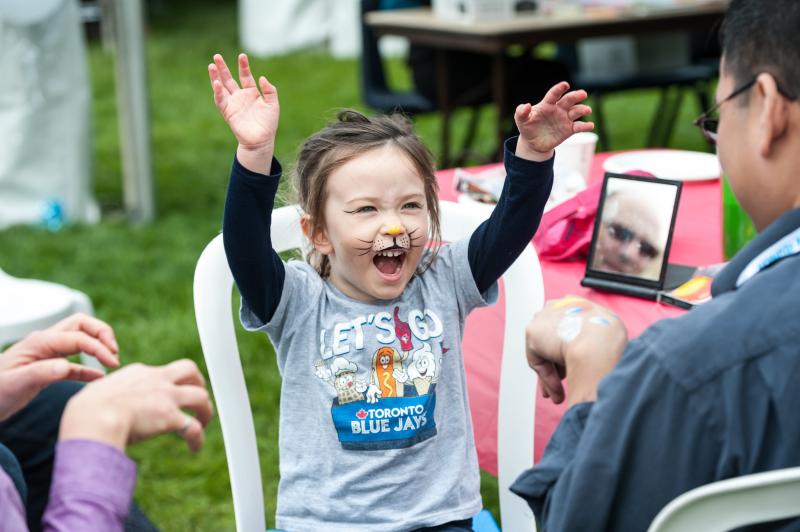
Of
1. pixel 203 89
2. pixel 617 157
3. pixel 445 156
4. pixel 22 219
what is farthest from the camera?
pixel 203 89

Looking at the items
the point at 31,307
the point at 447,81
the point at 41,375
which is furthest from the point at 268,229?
the point at 447,81

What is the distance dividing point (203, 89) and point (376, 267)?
8.37 meters

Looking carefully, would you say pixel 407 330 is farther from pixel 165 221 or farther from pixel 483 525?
pixel 165 221

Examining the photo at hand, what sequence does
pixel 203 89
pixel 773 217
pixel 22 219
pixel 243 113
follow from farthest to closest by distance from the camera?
pixel 203 89 < pixel 22 219 < pixel 243 113 < pixel 773 217

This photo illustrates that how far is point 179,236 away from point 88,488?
4557mm

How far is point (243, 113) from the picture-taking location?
1.53 metres

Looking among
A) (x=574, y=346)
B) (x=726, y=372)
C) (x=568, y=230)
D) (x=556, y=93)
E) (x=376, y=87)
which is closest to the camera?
(x=726, y=372)

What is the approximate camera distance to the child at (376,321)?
164 cm

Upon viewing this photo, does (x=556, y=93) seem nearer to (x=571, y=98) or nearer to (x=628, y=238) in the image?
(x=571, y=98)

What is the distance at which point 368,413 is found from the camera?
1658 mm

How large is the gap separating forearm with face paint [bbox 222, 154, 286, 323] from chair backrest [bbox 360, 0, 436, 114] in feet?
14.8

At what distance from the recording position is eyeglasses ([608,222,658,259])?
6.03 ft

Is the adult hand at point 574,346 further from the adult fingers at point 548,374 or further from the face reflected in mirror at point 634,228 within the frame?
the face reflected in mirror at point 634,228

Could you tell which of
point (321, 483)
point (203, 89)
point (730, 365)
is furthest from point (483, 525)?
point (203, 89)
